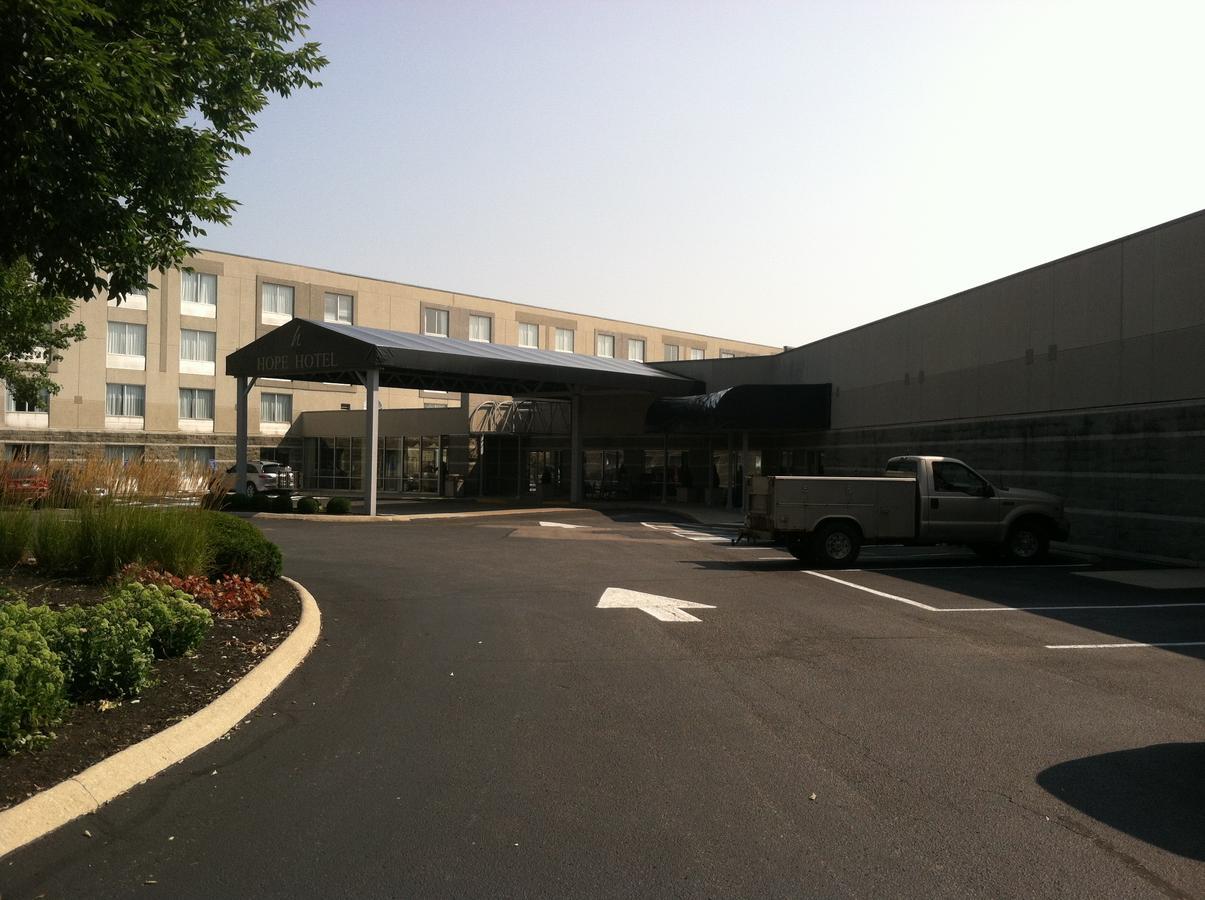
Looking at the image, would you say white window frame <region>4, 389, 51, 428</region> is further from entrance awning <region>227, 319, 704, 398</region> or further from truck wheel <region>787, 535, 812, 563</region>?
truck wheel <region>787, 535, 812, 563</region>

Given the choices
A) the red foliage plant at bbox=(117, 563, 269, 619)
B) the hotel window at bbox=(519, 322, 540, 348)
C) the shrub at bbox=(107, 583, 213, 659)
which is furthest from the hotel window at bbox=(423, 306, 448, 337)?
the shrub at bbox=(107, 583, 213, 659)

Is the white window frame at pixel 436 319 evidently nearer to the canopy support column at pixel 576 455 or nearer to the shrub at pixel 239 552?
the canopy support column at pixel 576 455

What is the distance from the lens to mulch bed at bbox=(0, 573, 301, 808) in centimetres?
555

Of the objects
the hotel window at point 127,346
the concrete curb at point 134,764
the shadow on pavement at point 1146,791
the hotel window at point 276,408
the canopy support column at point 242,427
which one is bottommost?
the shadow on pavement at point 1146,791

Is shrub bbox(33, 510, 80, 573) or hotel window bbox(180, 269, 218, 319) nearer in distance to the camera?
shrub bbox(33, 510, 80, 573)

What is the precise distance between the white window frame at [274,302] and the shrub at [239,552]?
149 feet

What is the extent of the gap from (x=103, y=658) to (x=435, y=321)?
57.6 m

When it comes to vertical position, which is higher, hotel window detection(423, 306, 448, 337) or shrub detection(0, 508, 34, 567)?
hotel window detection(423, 306, 448, 337)

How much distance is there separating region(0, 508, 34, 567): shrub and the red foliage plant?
1.83m

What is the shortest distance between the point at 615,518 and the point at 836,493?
1507 centimetres

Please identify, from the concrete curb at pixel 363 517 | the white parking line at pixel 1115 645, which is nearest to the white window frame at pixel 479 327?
the concrete curb at pixel 363 517

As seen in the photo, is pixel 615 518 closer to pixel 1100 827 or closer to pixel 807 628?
pixel 807 628

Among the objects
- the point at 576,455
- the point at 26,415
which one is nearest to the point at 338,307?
the point at 26,415

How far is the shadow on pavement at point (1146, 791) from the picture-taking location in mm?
5160
